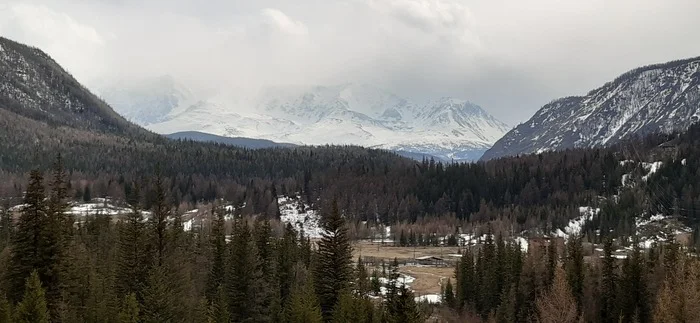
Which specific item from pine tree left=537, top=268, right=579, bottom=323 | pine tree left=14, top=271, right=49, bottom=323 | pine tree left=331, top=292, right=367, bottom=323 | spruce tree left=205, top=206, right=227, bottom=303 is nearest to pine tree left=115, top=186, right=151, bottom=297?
pine tree left=14, top=271, right=49, bottom=323

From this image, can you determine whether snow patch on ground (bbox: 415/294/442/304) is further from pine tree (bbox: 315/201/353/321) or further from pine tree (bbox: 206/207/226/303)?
pine tree (bbox: 315/201/353/321)

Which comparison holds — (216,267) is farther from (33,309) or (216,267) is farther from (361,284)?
(33,309)

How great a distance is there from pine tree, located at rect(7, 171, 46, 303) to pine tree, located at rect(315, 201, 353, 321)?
24.9 meters

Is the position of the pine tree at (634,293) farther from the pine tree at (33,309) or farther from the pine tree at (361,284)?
the pine tree at (33,309)

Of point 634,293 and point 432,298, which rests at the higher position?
point 634,293

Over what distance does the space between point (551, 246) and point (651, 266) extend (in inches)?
565

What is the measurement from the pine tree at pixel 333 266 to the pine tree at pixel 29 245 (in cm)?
2491

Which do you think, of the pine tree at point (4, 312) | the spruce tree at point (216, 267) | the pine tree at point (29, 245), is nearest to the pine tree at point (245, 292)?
the spruce tree at point (216, 267)

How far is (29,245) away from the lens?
145ft

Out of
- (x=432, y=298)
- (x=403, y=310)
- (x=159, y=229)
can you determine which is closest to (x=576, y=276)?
(x=432, y=298)

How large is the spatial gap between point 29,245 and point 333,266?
88.2 ft

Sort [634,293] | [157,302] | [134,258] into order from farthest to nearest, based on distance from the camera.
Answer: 1. [634,293]
2. [134,258]
3. [157,302]

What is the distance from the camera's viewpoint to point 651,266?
9044 cm

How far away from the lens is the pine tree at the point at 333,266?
59125mm
